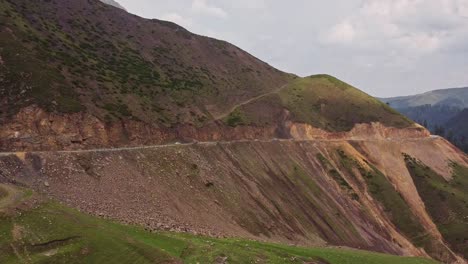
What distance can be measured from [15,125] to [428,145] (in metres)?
100

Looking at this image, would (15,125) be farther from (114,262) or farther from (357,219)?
(357,219)

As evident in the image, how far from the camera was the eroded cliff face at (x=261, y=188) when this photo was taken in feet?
155

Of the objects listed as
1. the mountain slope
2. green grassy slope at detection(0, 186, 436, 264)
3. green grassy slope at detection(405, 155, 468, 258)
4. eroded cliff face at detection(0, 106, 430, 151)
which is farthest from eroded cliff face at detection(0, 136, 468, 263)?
green grassy slope at detection(0, 186, 436, 264)

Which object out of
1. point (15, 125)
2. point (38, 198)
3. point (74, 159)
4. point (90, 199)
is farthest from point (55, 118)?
point (38, 198)

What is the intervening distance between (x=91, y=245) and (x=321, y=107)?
9044 centimetres

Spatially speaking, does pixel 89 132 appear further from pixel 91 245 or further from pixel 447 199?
pixel 447 199

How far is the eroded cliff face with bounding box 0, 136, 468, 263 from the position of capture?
155ft

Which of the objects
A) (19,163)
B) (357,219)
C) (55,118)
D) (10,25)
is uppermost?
(10,25)

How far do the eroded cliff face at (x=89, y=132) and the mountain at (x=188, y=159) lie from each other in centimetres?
19

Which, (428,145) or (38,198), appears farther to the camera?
(428,145)

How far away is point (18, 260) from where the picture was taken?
1125 inches

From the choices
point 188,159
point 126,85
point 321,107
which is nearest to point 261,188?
point 188,159

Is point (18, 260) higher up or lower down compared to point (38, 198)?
lower down

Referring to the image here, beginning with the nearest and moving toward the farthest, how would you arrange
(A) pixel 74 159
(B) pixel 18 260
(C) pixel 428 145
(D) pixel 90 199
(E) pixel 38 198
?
(B) pixel 18 260
(E) pixel 38 198
(D) pixel 90 199
(A) pixel 74 159
(C) pixel 428 145
